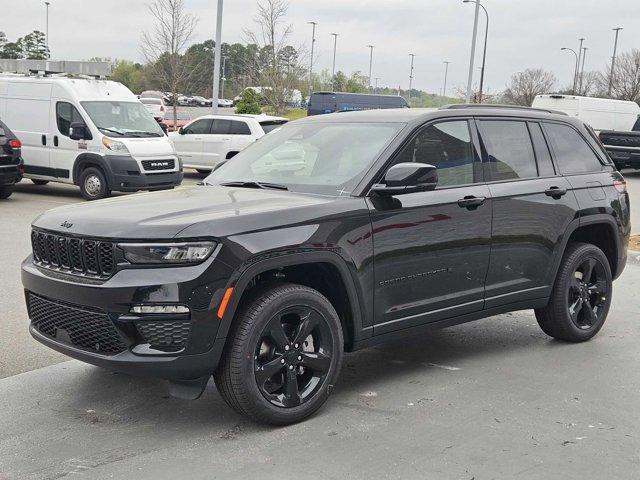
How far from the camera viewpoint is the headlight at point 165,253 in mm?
3898

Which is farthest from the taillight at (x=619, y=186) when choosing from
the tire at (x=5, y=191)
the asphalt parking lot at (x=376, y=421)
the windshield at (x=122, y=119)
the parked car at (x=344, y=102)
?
the parked car at (x=344, y=102)

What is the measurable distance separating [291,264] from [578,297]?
9.55ft

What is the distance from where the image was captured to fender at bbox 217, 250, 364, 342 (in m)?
3.99

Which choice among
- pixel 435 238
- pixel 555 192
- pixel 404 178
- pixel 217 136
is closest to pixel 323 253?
pixel 404 178

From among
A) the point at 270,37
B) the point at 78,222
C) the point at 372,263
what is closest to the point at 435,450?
the point at 372,263

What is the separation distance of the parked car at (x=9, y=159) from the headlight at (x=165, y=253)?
37.2 ft

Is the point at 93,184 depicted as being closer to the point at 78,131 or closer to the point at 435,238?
the point at 78,131

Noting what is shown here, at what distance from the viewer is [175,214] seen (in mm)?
4172

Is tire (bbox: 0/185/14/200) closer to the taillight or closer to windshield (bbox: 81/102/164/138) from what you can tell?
windshield (bbox: 81/102/164/138)

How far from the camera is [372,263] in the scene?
15.1 feet

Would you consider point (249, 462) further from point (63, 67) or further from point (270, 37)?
point (270, 37)

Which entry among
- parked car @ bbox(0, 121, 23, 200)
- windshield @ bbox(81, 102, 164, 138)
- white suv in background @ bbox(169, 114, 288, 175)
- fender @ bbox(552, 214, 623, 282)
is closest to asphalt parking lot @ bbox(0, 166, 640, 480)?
fender @ bbox(552, 214, 623, 282)

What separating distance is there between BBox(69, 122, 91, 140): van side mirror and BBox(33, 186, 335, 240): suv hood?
417 inches

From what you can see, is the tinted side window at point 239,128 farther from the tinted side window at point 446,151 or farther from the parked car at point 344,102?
the parked car at point 344,102
